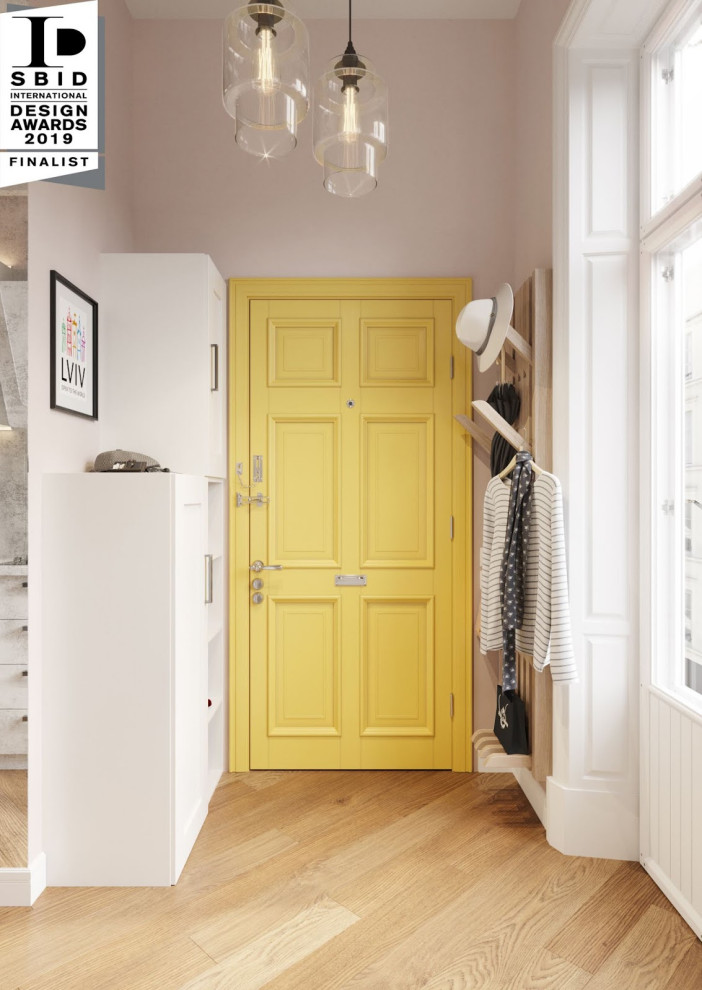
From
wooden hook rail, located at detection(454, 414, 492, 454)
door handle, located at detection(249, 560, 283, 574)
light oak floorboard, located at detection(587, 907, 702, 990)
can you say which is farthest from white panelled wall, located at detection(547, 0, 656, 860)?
door handle, located at detection(249, 560, 283, 574)

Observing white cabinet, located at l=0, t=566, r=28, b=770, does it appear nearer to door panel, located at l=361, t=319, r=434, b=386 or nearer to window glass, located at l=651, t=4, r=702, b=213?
door panel, located at l=361, t=319, r=434, b=386

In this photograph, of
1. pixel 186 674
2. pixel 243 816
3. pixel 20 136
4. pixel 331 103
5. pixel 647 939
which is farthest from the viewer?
pixel 243 816

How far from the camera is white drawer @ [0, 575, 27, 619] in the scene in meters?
Answer: 2.00

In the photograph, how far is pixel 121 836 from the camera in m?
2.13

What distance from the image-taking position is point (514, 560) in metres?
2.32

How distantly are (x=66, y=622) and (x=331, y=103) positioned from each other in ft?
5.60

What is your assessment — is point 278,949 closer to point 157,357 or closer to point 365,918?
point 365,918

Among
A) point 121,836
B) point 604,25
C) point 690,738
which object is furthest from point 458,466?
point 121,836

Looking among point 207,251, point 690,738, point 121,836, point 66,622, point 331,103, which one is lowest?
point 121,836

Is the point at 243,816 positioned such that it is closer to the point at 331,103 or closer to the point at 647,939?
the point at 647,939

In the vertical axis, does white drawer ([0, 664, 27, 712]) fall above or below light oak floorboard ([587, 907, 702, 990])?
above

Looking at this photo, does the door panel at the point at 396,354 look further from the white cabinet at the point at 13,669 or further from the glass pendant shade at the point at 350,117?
the white cabinet at the point at 13,669

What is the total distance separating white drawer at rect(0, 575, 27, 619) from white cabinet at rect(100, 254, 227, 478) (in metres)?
0.80

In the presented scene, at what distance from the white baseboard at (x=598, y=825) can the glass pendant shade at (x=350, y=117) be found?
211cm
